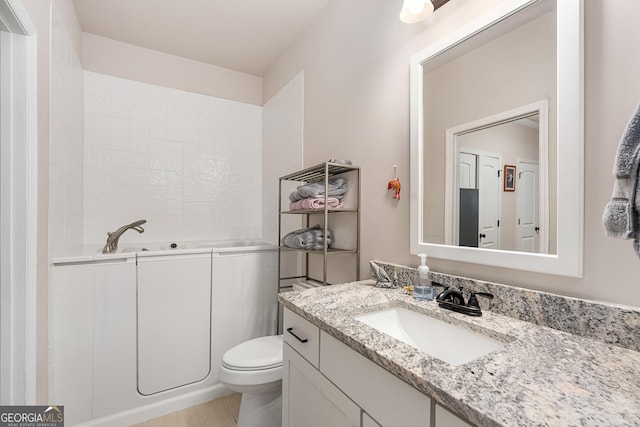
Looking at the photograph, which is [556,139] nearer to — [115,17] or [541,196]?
[541,196]

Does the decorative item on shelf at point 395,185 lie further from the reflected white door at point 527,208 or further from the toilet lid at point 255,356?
the toilet lid at point 255,356

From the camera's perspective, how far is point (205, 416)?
1.76 metres

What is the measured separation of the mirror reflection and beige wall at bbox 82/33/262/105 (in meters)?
2.05

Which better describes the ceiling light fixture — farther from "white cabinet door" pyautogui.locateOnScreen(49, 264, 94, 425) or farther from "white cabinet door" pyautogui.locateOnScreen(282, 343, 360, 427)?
"white cabinet door" pyautogui.locateOnScreen(49, 264, 94, 425)

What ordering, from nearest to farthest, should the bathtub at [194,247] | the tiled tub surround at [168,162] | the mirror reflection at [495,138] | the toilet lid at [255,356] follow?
the mirror reflection at [495,138] → the toilet lid at [255,356] → the bathtub at [194,247] → the tiled tub surround at [168,162]

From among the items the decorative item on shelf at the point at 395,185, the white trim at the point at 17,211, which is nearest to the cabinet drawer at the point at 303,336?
the decorative item on shelf at the point at 395,185

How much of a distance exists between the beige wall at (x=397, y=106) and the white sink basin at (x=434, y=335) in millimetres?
234

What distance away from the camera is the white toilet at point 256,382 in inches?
55.5

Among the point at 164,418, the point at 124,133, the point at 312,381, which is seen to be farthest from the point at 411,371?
the point at 124,133

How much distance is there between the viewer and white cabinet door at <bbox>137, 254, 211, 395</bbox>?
5.80 ft

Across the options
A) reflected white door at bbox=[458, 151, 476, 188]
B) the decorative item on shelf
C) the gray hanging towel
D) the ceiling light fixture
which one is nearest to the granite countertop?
the gray hanging towel

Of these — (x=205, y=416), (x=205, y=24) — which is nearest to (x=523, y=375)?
(x=205, y=416)

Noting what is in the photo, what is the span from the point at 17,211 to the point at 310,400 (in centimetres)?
126

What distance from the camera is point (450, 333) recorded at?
2.91 ft
